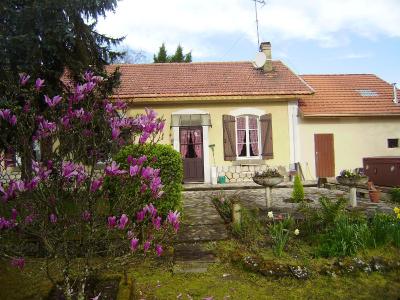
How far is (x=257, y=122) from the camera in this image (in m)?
15.4

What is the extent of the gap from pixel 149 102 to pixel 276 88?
501 centimetres

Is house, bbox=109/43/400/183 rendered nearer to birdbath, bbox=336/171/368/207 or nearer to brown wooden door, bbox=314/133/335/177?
brown wooden door, bbox=314/133/335/177

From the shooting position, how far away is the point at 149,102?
14711 mm

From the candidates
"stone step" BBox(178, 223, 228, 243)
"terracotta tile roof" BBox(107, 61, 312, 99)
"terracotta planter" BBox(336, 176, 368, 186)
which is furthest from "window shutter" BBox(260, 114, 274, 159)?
"stone step" BBox(178, 223, 228, 243)

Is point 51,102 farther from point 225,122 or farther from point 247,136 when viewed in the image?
point 247,136

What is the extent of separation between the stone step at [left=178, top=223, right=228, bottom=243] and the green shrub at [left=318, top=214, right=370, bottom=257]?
1477 millimetres

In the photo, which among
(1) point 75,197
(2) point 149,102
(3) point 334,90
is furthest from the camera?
(3) point 334,90

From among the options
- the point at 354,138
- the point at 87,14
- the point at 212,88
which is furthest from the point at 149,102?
the point at 354,138

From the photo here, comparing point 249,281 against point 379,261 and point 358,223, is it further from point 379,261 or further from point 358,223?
point 358,223

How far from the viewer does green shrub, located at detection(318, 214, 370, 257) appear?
5.21 m

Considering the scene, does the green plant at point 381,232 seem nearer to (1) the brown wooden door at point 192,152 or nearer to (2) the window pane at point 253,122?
(1) the brown wooden door at point 192,152

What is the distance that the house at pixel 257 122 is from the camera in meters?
14.9

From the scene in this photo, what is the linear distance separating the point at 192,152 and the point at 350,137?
646cm

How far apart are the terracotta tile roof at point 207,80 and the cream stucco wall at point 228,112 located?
0.49 meters
